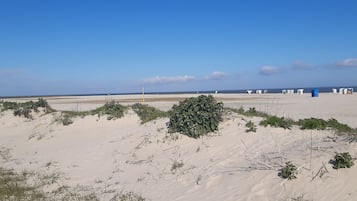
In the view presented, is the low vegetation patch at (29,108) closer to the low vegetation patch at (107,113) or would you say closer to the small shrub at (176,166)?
the low vegetation patch at (107,113)

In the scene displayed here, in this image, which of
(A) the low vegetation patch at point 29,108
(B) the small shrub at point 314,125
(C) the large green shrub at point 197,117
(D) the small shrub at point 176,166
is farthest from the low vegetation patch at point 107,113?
(B) the small shrub at point 314,125

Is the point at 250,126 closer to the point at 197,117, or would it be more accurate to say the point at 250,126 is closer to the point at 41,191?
the point at 197,117

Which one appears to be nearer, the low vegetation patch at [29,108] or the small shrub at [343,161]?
the small shrub at [343,161]

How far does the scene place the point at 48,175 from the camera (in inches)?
374

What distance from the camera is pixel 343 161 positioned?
647 cm

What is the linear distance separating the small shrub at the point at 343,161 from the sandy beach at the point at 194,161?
78 mm

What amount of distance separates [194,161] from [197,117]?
2.16 meters

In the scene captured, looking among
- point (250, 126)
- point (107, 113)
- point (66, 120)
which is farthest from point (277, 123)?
point (66, 120)

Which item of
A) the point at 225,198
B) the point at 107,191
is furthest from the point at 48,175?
the point at 225,198

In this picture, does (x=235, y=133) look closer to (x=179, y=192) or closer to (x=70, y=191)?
(x=179, y=192)

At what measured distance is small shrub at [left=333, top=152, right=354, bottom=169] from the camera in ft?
21.1

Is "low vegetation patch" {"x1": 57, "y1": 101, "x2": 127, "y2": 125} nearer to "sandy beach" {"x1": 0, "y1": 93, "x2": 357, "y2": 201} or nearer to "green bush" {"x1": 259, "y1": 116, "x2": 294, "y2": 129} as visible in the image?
"sandy beach" {"x1": 0, "y1": 93, "x2": 357, "y2": 201}

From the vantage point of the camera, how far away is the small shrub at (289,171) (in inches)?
260

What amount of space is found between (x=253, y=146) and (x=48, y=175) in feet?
17.9
